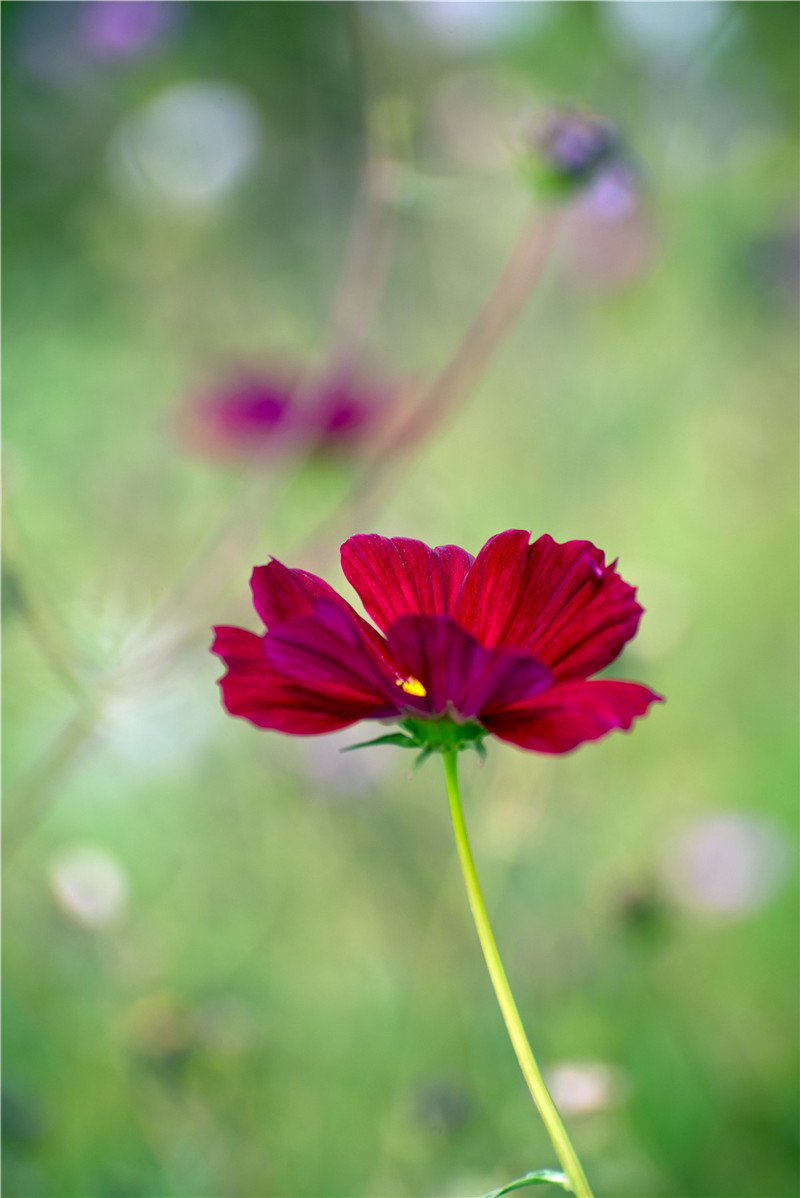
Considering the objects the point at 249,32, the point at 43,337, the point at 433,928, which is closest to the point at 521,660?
the point at 433,928

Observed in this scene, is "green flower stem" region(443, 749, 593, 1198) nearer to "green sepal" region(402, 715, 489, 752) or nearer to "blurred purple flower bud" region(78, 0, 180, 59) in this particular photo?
"green sepal" region(402, 715, 489, 752)

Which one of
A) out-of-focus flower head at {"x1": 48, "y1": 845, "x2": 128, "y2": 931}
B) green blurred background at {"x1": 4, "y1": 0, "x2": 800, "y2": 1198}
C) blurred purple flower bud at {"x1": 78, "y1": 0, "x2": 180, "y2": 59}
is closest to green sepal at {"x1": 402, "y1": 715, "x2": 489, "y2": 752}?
green blurred background at {"x1": 4, "y1": 0, "x2": 800, "y2": 1198}

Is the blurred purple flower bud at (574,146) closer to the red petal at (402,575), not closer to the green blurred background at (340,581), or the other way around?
the green blurred background at (340,581)

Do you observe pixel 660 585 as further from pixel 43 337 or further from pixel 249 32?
pixel 249 32

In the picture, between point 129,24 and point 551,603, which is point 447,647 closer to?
point 551,603

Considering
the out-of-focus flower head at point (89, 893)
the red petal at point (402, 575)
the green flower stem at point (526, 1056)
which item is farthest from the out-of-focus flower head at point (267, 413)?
the green flower stem at point (526, 1056)

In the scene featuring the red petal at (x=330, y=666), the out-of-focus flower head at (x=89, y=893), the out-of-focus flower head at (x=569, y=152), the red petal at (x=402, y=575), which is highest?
the out-of-focus flower head at (x=569, y=152)
